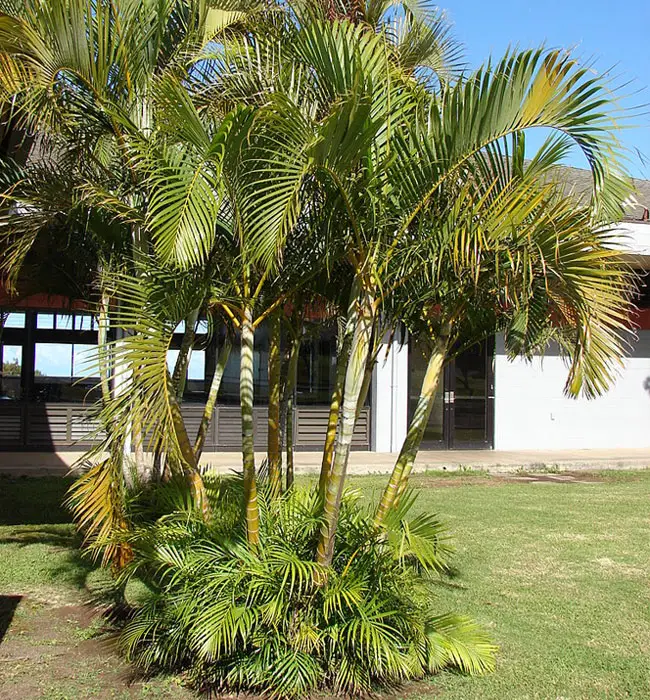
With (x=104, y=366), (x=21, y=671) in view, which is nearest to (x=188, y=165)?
(x=104, y=366)

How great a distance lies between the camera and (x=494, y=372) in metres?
16.5

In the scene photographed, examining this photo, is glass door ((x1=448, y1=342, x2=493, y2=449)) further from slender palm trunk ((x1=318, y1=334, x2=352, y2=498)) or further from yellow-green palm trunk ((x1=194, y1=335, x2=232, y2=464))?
slender palm trunk ((x1=318, y1=334, x2=352, y2=498))

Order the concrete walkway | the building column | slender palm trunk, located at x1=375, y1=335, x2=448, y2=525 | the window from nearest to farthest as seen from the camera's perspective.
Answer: slender palm trunk, located at x1=375, y1=335, x2=448, y2=525, the concrete walkway, the window, the building column

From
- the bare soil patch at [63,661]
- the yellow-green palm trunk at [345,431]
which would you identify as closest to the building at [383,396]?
the bare soil patch at [63,661]

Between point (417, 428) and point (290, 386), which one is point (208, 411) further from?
point (417, 428)

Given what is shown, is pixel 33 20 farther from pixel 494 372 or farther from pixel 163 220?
pixel 494 372

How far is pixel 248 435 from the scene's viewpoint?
4.59 meters

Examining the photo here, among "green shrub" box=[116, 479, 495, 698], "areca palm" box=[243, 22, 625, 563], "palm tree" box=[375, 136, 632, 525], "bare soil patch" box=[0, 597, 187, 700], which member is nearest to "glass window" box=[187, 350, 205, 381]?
"bare soil patch" box=[0, 597, 187, 700]

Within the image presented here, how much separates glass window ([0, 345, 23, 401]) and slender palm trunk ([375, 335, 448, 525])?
1052cm

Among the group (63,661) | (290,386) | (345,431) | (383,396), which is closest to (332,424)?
(290,386)

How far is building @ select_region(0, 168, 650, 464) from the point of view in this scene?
544 inches

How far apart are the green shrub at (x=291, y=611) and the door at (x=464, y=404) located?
11262mm

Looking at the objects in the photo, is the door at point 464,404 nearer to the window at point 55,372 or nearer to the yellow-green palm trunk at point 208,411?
the window at point 55,372

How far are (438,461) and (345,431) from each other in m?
10.0
